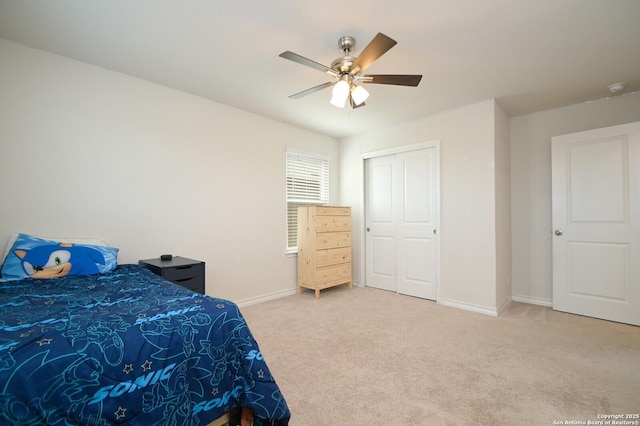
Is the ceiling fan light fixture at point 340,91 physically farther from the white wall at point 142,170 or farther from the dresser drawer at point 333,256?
the dresser drawer at point 333,256

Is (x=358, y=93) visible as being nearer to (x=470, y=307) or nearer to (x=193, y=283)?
(x=193, y=283)

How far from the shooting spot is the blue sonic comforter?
91 cm

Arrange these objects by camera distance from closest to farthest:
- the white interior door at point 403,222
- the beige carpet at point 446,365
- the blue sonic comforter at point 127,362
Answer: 1. the blue sonic comforter at point 127,362
2. the beige carpet at point 446,365
3. the white interior door at point 403,222

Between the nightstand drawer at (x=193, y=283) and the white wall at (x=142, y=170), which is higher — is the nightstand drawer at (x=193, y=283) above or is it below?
Answer: below

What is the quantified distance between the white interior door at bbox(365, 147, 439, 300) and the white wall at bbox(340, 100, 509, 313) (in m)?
0.17

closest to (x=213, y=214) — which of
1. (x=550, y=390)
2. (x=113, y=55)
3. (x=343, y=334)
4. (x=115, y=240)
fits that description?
(x=115, y=240)

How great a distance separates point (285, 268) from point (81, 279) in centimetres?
249

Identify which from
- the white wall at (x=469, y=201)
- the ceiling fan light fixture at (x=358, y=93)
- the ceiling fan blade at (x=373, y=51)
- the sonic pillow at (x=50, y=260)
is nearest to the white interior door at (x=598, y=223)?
the white wall at (x=469, y=201)

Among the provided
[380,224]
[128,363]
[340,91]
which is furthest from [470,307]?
[128,363]

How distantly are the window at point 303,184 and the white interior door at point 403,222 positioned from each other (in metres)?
0.75

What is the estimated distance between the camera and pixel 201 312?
1351mm

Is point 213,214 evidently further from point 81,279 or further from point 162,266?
point 81,279

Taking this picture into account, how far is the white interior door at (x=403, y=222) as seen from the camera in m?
3.92

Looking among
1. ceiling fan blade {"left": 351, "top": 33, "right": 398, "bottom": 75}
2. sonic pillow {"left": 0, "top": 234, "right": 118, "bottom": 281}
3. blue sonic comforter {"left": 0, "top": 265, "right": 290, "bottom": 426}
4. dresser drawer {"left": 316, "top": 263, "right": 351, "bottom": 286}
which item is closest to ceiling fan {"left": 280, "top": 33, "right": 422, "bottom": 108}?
ceiling fan blade {"left": 351, "top": 33, "right": 398, "bottom": 75}
